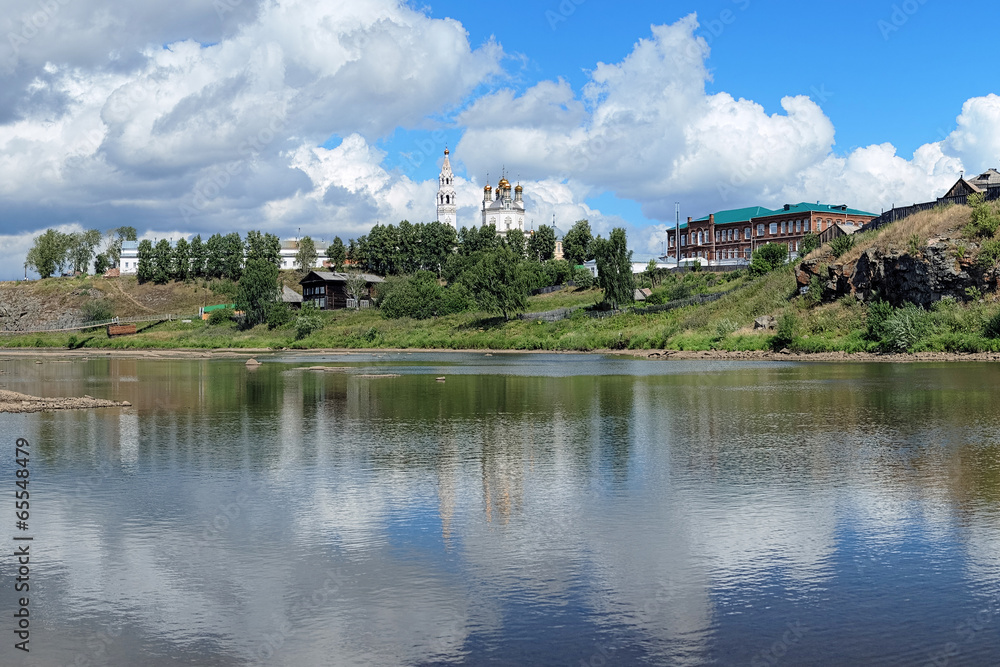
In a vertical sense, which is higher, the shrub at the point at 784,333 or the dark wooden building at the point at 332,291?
the dark wooden building at the point at 332,291

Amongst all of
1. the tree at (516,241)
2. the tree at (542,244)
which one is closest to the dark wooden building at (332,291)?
the tree at (516,241)

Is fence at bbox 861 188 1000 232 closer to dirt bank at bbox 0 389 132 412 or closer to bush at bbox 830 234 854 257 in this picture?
bush at bbox 830 234 854 257

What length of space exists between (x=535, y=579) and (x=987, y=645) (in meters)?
5.15

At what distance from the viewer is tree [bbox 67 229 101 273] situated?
186 metres

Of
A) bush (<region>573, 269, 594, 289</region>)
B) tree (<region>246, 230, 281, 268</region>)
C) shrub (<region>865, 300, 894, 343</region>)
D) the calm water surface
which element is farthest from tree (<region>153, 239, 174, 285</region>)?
the calm water surface

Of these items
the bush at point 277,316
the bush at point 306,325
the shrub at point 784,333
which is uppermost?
the bush at point 277,316

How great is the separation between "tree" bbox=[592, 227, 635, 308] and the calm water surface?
211 feet

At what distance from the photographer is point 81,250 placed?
187500 millimetres

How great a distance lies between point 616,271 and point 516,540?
80.4 m

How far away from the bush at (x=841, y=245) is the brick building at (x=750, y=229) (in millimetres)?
35029

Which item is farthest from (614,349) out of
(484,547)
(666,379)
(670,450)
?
(484,547)

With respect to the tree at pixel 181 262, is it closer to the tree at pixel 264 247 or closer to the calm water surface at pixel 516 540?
the tree at pixel 264 247

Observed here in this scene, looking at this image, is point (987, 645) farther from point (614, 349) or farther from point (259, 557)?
point (614, 349)

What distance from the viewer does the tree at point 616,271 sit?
9275 centimetres
